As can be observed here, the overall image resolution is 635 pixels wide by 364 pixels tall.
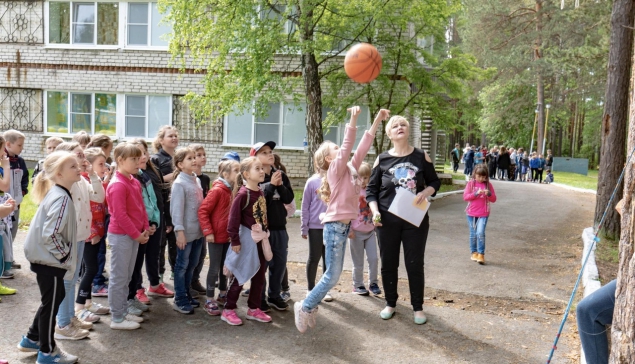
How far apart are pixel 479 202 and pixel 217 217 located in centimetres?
459

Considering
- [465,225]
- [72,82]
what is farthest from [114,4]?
[465,225]

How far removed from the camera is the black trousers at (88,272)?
5926 millimetres

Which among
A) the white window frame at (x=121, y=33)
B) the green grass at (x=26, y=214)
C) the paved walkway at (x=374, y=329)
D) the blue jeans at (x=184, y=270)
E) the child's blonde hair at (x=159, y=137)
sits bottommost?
the green grass at (x=26, y=214)

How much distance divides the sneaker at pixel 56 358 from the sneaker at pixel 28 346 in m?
0.25

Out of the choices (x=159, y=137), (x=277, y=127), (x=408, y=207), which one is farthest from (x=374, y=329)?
(x=277, y=127)

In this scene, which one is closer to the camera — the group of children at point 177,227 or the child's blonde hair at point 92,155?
the group of children at point 177,227

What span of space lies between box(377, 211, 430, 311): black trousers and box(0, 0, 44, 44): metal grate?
64.7ft

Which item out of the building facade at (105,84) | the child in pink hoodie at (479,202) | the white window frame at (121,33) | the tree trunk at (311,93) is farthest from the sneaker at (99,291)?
the white window frame at (121,33)

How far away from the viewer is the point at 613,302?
3.81m

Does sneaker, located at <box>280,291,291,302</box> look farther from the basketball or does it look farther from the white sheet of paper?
the basketball

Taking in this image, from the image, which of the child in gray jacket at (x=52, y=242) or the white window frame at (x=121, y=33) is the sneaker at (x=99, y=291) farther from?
the white window frame at (x=121, y=33)

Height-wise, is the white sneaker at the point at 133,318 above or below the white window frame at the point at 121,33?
below

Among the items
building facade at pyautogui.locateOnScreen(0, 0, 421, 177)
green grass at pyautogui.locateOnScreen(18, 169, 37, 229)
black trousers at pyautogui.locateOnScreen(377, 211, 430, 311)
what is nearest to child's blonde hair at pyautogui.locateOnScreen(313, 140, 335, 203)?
black trousers at pyautogui.locateOnScreen(377, 211, 430, 311)

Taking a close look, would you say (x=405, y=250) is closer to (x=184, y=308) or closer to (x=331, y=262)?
(x=331, y=262)
